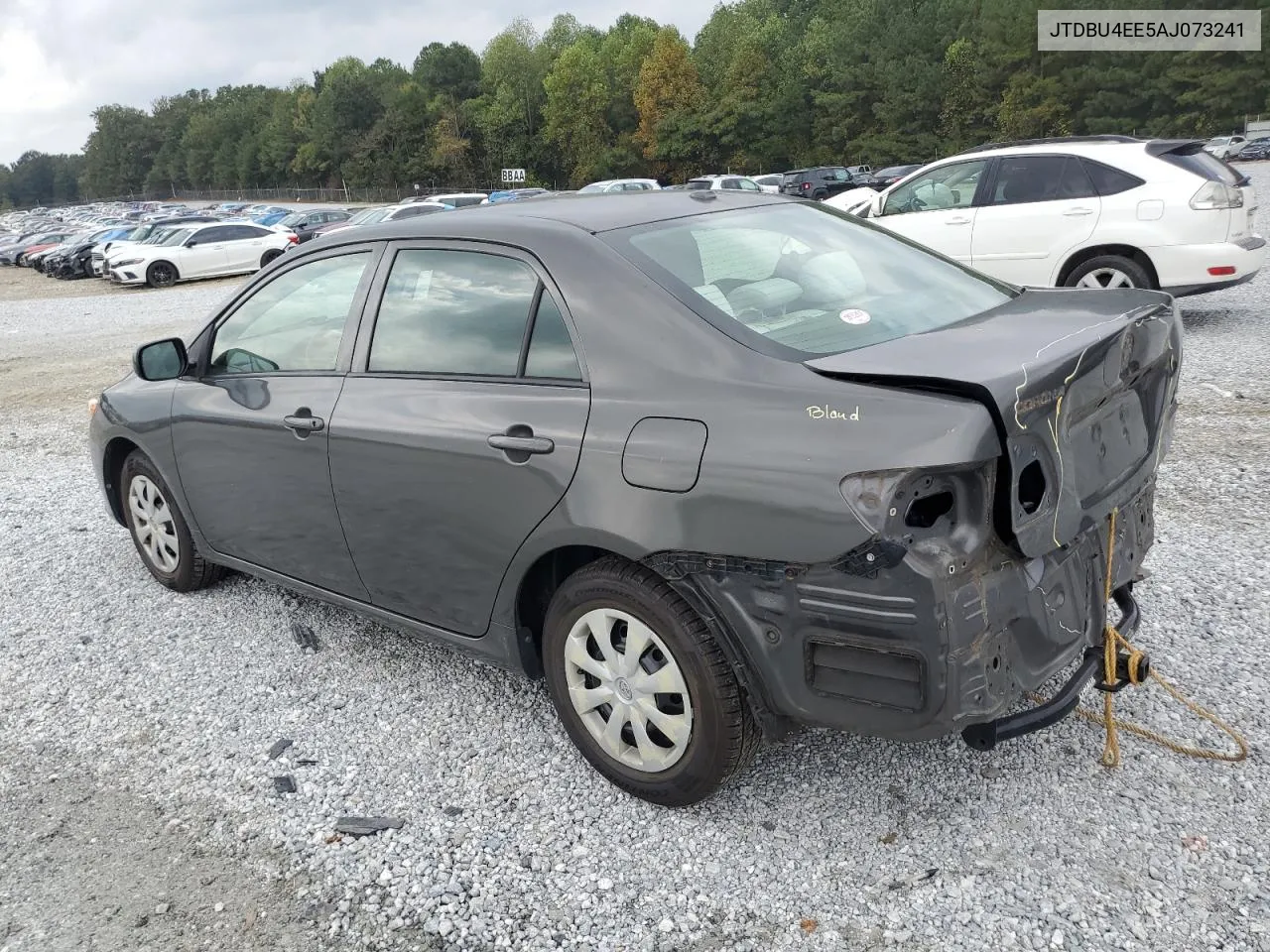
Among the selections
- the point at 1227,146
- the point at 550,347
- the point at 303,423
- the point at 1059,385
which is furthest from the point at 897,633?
the point at 1227,146

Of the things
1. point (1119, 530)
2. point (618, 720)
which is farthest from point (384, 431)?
point (1119, 530)

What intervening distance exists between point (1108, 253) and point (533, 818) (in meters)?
7.94

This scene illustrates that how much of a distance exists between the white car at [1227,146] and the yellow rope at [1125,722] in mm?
51036

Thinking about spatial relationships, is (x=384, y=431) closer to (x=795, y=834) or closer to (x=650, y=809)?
(x=650, y=809)

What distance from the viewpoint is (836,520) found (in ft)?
7.87

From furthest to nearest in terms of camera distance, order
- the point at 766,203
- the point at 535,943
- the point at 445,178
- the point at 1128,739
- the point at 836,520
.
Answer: the point at 445,178, the point at 766,203, the point at 1128,739, the point at 535,943, the point at 836,520

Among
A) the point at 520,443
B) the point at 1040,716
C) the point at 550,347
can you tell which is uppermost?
the point at 550,347

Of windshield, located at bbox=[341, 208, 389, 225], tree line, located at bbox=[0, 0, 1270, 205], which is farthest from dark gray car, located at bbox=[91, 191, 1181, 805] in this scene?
tree line, located at bbox=[0, 0, 1270, 205]

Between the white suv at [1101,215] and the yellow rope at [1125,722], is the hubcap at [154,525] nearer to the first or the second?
the yellow rope at [1125,722]

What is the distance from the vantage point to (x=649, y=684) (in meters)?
2.92

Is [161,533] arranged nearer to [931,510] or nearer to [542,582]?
[542,582]

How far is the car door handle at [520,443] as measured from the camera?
9.82 ft

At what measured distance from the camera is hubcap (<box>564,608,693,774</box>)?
2.88m

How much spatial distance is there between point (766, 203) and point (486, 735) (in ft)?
7.01
